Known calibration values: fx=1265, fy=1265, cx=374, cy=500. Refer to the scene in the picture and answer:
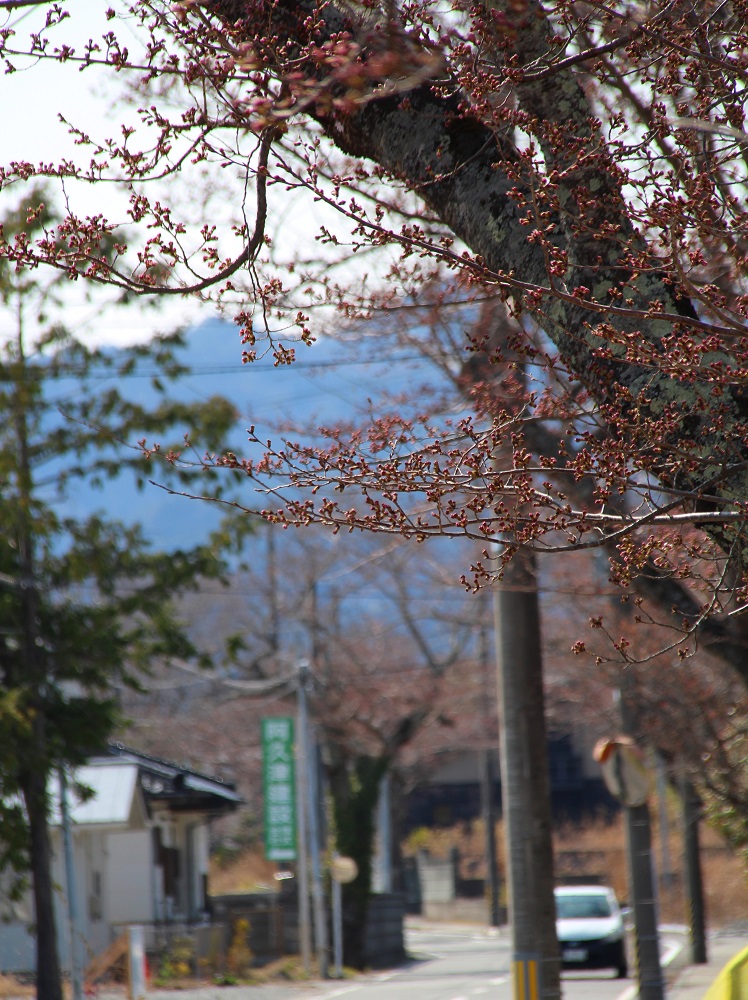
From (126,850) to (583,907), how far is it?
37.7ft

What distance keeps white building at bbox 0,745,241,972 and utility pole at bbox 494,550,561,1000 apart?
16898 mm

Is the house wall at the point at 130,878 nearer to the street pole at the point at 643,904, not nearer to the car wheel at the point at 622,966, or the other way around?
the car wheel at the point at 622,966

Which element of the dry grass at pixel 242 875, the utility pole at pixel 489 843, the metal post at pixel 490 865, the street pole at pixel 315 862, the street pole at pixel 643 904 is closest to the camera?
the street pole at pixel 643 904

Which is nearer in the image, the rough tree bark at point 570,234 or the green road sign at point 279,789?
the rough tree bark at point 570,234

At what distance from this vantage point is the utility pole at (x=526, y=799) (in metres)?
9.80

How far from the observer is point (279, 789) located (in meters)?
27.5

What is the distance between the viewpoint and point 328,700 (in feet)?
121

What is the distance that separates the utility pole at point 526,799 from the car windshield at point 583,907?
16049 mm

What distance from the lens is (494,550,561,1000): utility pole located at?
9.80m

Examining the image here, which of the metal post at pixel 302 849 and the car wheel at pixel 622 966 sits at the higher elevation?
the metal post at pixel 302 849

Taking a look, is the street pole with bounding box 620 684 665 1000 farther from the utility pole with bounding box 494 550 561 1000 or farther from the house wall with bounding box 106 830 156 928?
the house wall with bounding box 106 830 156 928

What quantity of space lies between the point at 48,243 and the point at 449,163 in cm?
139

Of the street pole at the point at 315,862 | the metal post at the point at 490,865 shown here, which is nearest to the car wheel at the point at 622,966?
the street pole at the point at 315,862

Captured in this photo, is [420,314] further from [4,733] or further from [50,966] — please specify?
[50,966]
